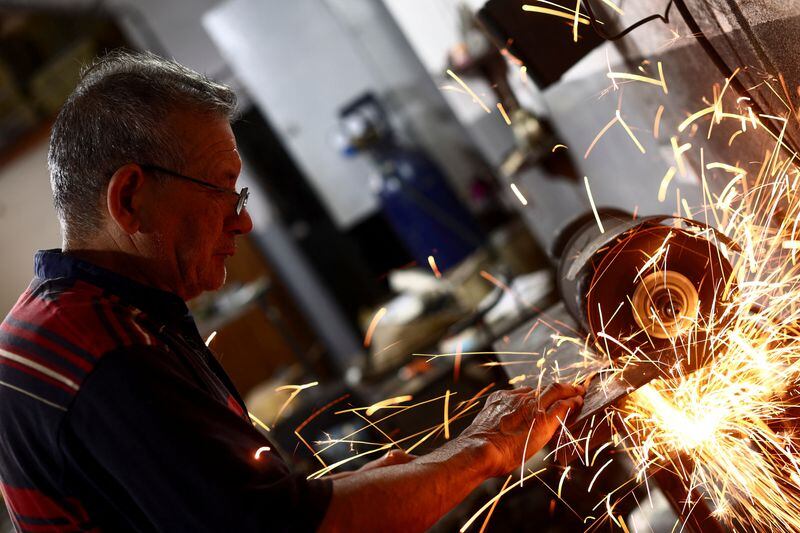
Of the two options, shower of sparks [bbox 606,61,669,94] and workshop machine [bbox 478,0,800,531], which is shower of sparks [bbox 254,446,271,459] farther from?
shower of sparks [bbox 606,61,669,94]

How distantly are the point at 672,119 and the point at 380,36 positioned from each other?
17.4 feet

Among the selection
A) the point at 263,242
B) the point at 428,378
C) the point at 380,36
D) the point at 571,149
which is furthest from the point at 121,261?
the point at 263,242

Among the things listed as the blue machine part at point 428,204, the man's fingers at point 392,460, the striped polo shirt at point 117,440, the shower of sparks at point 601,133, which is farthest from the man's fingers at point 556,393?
the blue machine part at point 428,204

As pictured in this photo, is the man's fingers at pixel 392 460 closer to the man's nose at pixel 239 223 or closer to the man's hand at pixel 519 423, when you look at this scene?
the man's hand at pixel 519 423

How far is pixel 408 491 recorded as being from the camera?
1.51 metres

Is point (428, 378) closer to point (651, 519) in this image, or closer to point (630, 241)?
point (651, 519)

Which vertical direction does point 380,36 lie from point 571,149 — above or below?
above

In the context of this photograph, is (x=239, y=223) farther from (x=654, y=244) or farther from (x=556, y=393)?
(x=654, y=244)

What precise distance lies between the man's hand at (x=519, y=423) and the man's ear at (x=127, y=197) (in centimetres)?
95

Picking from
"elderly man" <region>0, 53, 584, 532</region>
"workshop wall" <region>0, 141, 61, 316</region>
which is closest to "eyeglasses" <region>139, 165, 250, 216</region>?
"elderly man" <region>0, 53, 584, 532</region>

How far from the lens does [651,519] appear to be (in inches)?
101

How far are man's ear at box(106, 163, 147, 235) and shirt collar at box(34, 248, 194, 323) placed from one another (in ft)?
0.38

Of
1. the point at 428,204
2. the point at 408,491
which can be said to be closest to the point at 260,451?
the point at 408,491

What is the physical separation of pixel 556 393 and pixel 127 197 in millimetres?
1159
